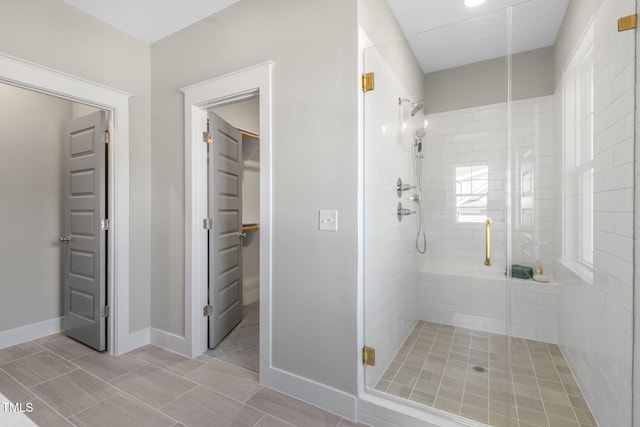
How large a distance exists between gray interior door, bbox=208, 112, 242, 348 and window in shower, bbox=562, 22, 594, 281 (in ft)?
8.13

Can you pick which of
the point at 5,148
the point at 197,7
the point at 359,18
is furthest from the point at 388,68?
the point at 5,148

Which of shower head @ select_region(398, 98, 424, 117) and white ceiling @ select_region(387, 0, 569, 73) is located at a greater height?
white ceiling @ select_region(387, 0, 569, 73)

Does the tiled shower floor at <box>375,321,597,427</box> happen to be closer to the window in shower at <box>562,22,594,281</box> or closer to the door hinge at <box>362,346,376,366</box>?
the door hinge at <box>362,346,376,366</box>

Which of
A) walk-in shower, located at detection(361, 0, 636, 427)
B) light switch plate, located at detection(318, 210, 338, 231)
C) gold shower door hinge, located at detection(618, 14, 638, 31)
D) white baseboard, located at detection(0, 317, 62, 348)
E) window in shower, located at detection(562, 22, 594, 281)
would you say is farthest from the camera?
white baseboard, located at detection(0, 317, 62, 348)

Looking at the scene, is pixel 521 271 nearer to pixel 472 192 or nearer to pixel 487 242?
pixel 487 242

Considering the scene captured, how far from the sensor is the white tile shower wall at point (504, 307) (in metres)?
1.65

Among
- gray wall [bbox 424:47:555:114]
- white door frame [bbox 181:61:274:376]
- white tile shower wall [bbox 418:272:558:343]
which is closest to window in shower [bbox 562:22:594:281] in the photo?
gray wall [bbox 424:47:555:114]

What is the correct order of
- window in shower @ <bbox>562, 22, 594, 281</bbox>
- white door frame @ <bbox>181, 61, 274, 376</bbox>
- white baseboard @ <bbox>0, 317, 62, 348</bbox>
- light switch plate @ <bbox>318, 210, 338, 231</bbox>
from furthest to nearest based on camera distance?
white baseboard @ <bbox>0, 317, 62, 348</bbox> < white door frame @ <bbox>181, 61, 274, 376</bbox> < light switch plate @ <bbox>318, 210, 338, 231</bbox> < window in shower @ <bbox>562, 22, 594, 281</bbox>

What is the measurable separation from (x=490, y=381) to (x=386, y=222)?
3.49 ft

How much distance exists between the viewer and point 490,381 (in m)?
1.62

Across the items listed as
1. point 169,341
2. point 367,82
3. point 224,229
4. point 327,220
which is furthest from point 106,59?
point 169,341

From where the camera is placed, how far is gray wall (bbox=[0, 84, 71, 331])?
2652mm

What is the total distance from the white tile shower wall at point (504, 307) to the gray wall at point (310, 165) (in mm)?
676

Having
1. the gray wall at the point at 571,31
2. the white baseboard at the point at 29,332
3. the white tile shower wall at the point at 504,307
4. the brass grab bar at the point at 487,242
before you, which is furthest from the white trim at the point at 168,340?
the gray wall at the point at 571,31
